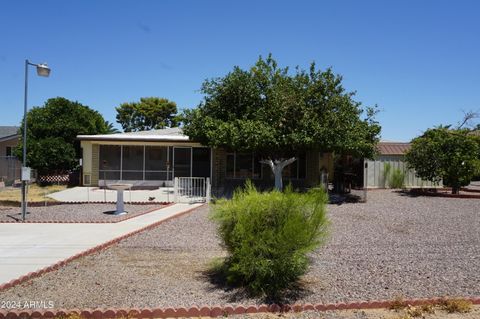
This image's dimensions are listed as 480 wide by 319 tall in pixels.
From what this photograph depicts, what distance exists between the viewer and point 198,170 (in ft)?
75.8

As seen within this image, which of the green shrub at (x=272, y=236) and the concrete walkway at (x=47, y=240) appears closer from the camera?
the green shrub at (x=272, y=236)

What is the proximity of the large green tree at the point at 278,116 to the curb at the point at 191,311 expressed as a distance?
1108 centimetres

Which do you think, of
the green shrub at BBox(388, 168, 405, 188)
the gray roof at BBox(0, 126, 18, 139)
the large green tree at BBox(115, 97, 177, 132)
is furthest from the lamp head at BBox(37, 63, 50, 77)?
the large green tree at BBox(115, 97, 177, 132)

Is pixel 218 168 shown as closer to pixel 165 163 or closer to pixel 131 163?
pixel 165 163

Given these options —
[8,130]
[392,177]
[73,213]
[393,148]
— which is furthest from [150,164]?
[8,130]

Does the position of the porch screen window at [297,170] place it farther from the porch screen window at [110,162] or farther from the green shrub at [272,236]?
the green shrub at [272,236]

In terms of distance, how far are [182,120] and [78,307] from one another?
14130 mm

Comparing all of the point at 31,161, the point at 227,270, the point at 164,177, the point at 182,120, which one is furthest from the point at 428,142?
the point at 31,161

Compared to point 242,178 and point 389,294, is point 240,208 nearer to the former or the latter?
point 389,294

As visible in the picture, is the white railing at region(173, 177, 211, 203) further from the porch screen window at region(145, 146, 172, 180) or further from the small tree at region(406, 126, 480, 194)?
the small tree at region(406, 126, 480, 194)

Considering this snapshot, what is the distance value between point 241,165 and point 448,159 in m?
9.70

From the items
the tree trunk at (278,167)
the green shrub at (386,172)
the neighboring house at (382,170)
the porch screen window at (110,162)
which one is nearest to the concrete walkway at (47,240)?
the tree trunk at (278,167)

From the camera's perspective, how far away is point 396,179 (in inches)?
899

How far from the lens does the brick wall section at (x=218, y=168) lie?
71.8 ft
